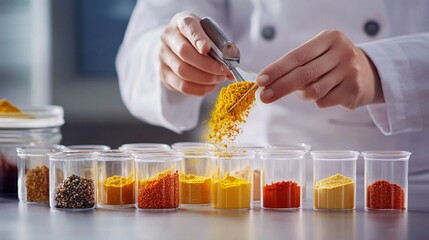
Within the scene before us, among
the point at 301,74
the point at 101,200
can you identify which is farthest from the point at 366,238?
the point at 101,200

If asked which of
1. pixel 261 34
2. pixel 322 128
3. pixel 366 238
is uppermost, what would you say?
pixel 261 34

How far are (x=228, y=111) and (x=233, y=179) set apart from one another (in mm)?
144

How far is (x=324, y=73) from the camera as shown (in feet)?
5.54

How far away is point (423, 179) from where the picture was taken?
2.02 meters

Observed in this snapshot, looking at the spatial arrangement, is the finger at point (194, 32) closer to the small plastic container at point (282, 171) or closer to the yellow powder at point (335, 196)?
the small plastic container at point (282, 171)

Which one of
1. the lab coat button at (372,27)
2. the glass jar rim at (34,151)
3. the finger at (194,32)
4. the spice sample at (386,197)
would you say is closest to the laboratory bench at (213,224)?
the spice sample at (386,197)

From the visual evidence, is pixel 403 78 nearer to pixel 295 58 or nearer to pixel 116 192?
pixel 295 58

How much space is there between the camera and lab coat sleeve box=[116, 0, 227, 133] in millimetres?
2158

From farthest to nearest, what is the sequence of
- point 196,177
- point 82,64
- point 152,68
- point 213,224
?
point 82,64, point 152,68, point 196,177, point 213,224

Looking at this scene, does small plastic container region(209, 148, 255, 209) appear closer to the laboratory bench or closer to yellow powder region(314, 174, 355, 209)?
the laboratory bench

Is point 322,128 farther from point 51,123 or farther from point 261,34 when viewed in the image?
point 51,123

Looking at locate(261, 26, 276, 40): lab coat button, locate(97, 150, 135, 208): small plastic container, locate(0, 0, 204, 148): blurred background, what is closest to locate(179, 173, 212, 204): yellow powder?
locate(97, 150, 135, 208): small plastic container

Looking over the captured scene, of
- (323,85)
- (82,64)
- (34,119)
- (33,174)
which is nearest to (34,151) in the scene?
(33,174)

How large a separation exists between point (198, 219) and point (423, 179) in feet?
2.43
